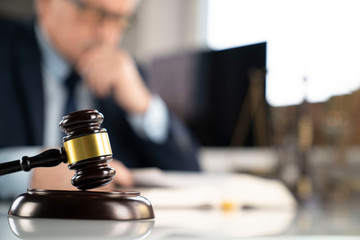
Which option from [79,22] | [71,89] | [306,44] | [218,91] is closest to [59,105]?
[71,89]

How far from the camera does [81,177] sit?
62 centimetres

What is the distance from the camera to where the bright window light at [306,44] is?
2416 mm

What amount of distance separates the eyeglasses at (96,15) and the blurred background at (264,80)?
331 millimetres

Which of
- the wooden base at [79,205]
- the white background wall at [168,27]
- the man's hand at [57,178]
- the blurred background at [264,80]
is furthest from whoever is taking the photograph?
the white background wall at [168,27]

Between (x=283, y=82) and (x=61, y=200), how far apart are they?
7.09ft

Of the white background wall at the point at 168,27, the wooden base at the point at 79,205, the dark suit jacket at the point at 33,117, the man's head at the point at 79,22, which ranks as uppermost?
the white background wall at the point at 168,27

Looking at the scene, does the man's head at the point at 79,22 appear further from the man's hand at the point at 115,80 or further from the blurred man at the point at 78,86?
the man's hand at the point at 115,80

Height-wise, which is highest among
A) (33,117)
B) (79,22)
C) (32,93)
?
(79,22)

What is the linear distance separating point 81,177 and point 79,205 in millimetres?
39

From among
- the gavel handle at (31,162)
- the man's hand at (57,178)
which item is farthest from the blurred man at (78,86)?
the gavel handle at (31,162)

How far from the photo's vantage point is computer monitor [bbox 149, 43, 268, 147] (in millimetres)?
2762

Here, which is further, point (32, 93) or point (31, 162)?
point (32, 93)

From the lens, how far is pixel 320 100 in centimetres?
252

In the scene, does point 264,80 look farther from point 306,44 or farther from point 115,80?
point 115,80
